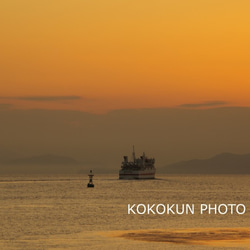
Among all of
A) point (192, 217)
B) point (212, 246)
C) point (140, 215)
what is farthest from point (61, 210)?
point (212, 246)

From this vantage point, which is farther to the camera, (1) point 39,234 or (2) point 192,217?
(2) point 192,217

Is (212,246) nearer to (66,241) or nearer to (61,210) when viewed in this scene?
(66,241)

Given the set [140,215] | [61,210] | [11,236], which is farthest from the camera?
[61,210]

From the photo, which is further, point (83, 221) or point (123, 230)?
point (83, 221)

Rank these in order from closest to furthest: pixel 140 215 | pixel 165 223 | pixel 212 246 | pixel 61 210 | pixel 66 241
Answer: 1. pixel 212 246
2. pixel 66 241
3. pixel 165 223
4. pixel 140 215
5. pixel 61 210

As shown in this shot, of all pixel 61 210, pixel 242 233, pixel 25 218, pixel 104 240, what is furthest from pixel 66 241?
pixel 61 210

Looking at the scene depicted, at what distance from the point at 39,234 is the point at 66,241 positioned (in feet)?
23.5

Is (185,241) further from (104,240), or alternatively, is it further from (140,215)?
(140,215)

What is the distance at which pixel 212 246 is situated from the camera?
203ft

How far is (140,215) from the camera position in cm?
9956

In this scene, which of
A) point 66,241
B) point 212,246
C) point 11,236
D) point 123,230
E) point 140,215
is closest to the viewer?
point 212,246

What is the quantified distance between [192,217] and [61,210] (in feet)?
83.0

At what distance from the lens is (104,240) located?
67.6 m

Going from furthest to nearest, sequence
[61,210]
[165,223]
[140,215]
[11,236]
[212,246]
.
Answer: [61,210] < [140,215] < [165,223] < [11,236] < [212,246]
